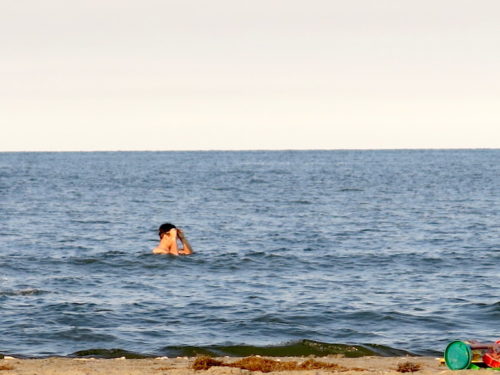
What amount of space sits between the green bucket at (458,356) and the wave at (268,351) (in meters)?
3.31

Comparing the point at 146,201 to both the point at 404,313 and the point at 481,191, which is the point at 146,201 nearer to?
the point at 481,191

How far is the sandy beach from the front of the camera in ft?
41.9

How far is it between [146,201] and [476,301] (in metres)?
41.1

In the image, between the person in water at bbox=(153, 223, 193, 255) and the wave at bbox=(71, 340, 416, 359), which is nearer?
the wave at bbox=(71, 340, 416, 359)

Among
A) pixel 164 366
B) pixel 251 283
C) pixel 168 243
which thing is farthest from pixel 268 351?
pixel 168 243

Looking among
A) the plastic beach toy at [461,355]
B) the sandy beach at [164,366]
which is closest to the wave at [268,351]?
the sandy beach at [164,366]

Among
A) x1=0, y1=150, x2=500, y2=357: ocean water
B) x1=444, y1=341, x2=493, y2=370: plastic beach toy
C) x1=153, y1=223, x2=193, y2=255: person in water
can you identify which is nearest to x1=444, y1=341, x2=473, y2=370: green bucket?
x1=444, y1=341, x2=493, y2=370: plastic beach toy

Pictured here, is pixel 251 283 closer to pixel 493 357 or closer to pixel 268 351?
pixel 268 351

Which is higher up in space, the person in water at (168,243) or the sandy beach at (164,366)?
the person in water at (168,243)

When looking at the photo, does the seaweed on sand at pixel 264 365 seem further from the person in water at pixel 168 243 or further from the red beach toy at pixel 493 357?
the person in water at pixel 168 243

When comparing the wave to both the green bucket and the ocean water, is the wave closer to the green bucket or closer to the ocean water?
the ocean water

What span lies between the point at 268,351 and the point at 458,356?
14.6 feet

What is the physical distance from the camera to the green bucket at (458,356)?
12.6 meters

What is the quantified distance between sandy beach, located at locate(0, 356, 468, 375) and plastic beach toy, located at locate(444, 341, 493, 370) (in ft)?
0.68
